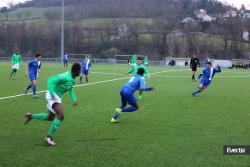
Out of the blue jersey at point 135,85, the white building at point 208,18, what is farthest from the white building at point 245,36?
the blue jersey at point 135,85

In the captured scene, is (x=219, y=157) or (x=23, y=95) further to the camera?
(x=23, y=95)

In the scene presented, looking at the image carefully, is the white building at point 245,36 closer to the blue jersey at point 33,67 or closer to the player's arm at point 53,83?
the blue jersey at point 33,67

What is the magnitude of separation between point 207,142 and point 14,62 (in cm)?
2004

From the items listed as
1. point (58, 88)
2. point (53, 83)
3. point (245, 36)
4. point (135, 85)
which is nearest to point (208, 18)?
point (245, 36)

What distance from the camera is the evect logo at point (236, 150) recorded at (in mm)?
7129

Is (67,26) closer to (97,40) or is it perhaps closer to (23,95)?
(97,40)

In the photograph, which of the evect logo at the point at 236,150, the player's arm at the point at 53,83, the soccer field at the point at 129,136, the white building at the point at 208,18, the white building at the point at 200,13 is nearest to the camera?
the soccer field at the point at 129,136

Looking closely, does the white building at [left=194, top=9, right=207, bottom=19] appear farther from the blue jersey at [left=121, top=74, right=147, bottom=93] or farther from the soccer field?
the blue jersey at [left=121, top=74, right=147, bottom=93]

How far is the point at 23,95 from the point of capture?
633 inches

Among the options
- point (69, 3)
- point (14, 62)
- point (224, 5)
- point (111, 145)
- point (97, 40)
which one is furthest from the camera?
point (224, 5)

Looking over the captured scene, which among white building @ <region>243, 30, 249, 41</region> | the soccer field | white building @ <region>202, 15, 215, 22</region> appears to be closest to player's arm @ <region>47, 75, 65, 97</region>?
the soccer field

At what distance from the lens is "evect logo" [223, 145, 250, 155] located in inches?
281

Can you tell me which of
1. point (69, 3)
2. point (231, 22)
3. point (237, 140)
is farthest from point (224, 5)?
point (237, 140)

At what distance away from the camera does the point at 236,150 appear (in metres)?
7.27
